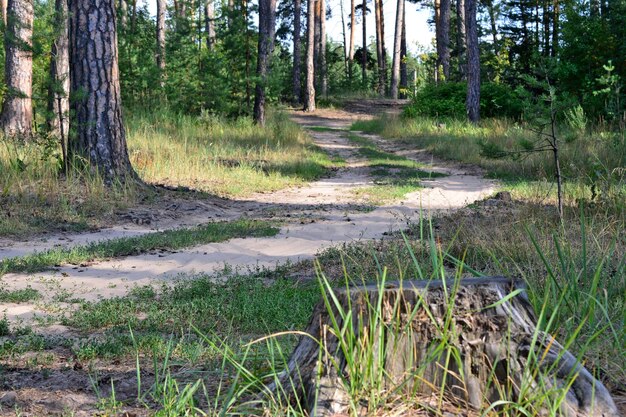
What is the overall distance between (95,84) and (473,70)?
50.9ft

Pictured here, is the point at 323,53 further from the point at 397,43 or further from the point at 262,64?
the point at 262,64

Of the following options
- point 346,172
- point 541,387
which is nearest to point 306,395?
point 541,387

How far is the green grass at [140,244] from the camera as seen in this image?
21.6ft

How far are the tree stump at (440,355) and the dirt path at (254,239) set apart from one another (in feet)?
2.03

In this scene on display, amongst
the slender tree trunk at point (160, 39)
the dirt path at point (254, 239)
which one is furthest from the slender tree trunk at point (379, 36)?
the dirt path at point (254, 239)

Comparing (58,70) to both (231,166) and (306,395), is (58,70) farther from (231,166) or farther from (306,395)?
(306,395)

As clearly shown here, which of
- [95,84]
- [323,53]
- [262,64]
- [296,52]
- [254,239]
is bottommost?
[254,239]

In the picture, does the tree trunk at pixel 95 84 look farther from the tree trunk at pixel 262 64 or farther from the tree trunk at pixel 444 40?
the tree trunk at pixel 444 40

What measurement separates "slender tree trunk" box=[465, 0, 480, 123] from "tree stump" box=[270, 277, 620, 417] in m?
21.2

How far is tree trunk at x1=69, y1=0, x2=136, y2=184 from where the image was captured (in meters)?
10.4

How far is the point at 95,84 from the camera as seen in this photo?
1057cm

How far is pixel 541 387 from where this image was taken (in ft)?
7.88

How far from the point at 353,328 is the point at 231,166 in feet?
39.0

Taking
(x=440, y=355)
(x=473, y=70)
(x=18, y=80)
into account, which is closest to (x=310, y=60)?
(x=473, y=70)
